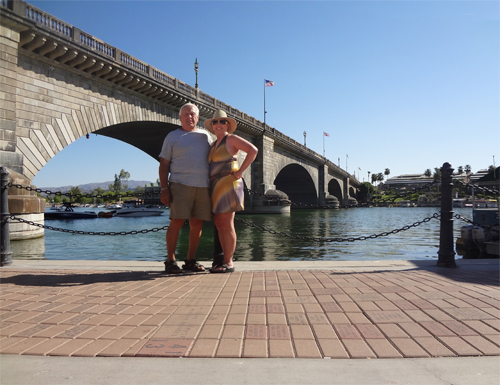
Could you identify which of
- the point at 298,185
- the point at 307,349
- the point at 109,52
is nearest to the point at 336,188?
the point at 298,185

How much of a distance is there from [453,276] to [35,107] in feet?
50.2

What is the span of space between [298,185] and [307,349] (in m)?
58.7

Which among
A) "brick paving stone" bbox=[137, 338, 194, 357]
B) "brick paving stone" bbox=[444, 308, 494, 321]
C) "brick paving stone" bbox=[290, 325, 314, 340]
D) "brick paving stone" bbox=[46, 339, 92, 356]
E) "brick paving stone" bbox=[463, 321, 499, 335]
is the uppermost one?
"brick paving stone" bbox=[444, 308, 494, 321]

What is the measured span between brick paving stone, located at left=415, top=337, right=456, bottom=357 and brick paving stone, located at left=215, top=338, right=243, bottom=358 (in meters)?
1.05

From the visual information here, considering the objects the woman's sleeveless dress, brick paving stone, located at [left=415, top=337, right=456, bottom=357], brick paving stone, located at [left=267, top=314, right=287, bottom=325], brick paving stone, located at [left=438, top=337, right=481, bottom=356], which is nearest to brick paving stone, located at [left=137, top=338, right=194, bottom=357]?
brick paving stone, located at [left=267, top=314, right=287, bottom=325]

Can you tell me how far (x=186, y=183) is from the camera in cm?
424

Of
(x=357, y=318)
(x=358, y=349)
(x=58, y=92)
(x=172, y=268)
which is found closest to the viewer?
(x=358, y=349)

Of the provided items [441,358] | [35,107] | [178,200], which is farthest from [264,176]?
[441,358]

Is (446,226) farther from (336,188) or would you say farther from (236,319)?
(336,188)

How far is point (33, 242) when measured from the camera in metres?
13.1

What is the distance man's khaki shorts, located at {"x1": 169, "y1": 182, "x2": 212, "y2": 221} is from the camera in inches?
166

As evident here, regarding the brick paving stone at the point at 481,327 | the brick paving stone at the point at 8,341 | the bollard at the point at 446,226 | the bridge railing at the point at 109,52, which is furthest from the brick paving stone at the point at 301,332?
the bridge railing at the point at 109,52

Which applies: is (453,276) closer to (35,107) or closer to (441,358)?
(441,358)

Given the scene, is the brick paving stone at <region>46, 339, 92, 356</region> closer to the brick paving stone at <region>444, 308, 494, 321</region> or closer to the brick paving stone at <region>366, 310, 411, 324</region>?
the brick paving stone at <region>366, 310, 411, 324</region>
